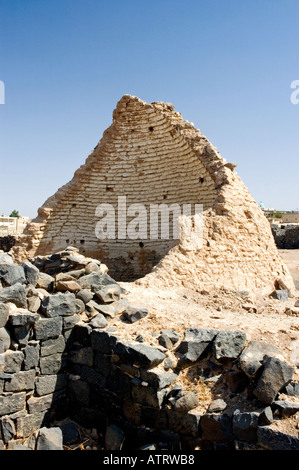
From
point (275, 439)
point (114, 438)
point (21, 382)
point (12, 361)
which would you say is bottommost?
point (114, 438)

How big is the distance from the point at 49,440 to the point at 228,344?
2.46 meters

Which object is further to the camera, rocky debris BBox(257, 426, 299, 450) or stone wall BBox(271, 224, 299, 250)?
stone wall BBox(271, 224, 299, 250)

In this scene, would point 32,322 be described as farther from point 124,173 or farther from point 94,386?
point 124,173

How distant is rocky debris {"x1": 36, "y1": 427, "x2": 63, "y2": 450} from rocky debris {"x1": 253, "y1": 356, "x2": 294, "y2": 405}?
2.46 meters

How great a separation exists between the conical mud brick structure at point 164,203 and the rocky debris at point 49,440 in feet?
12.4

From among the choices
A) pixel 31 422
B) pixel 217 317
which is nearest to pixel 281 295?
pixel 217 317

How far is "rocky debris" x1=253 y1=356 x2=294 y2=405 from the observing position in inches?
163

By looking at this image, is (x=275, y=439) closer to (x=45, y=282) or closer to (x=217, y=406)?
(x=217, y=406)

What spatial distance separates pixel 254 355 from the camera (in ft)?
15.3

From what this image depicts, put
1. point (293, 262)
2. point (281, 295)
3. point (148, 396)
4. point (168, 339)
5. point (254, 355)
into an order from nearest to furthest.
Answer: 1. point (254, 355)
2. point (148, 396)
3. point (168, 339)
4. point (281, 295)
5. point (293, 262)

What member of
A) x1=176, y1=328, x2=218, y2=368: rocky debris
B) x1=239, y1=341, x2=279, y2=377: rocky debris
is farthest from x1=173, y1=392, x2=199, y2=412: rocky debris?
x1=239, y1=341, x2=279, y2=377: rocky debris

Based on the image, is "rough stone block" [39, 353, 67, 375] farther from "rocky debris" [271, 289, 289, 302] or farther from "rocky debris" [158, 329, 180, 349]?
"rocky debris" [271, 289, 289, 302]

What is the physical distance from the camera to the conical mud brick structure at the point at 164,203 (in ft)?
28.7

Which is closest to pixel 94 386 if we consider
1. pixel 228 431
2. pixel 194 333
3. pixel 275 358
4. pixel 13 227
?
pixel 194 333
